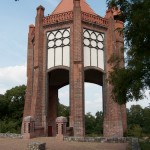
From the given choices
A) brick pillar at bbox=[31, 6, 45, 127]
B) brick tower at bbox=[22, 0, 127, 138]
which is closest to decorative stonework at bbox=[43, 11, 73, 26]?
brick tower at bbox=[22, 0, 127, 138]

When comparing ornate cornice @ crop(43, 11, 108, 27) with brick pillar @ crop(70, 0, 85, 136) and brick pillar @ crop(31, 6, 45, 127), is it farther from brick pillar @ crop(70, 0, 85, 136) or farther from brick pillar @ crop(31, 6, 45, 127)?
brick pillar @ crop(70, 0, 85, 136)

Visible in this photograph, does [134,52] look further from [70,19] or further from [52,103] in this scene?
[52,103]

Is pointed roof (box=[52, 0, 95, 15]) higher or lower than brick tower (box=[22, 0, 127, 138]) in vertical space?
higher

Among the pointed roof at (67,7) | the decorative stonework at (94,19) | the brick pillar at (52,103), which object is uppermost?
the pointed roof at (67,7)

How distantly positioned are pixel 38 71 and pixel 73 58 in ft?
10.4

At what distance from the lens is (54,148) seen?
48.0 feet

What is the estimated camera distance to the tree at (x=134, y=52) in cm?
979

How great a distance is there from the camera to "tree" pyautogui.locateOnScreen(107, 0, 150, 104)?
9789mm

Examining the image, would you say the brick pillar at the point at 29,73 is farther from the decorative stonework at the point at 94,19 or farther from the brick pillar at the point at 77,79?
the decorative stonework at the point at 94,19

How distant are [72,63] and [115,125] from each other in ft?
19.4

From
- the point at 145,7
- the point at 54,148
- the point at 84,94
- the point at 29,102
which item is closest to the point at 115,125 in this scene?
the point at 84,94

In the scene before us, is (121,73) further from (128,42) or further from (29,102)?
(29,102)

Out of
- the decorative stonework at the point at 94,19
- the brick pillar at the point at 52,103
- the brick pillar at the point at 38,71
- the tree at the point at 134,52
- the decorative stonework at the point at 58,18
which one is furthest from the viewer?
the brick pillar at the point at 52,103

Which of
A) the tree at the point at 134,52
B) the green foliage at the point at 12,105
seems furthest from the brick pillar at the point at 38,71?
the green foliage at the point at 12,105
